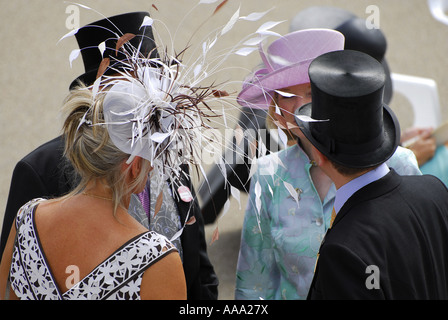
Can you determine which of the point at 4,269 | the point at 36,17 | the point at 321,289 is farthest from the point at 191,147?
the point at 36,17

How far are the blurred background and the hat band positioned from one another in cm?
234

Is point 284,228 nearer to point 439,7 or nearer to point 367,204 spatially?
point 367,204

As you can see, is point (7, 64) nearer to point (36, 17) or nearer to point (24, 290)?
point (36, 17)

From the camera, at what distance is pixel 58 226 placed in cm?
175

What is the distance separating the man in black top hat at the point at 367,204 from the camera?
1.71m

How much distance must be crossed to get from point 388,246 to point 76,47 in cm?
379

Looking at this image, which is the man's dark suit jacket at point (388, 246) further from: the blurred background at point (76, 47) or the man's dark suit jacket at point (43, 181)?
the blurred background at point (76, 47)

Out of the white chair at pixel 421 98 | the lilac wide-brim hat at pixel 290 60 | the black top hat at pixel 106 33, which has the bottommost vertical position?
the white chair at pixel 421 98

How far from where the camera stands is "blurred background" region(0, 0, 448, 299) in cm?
473

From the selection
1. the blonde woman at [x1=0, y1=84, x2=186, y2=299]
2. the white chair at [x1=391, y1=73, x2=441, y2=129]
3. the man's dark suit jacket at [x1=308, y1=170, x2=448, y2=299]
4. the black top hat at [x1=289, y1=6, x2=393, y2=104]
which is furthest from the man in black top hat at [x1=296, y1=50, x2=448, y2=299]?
the white chair at [x1=391, y1=73, x2=441, y2=129]

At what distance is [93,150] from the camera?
5.70 feet

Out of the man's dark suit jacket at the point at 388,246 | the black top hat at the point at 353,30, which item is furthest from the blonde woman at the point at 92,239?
the black top hat at the point at 353,30

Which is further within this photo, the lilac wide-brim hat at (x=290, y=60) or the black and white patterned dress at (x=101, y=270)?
the lilac wide-brim hat at (x=290, y=60)

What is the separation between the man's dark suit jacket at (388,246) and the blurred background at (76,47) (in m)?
2.32
